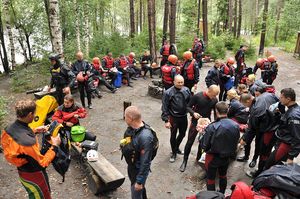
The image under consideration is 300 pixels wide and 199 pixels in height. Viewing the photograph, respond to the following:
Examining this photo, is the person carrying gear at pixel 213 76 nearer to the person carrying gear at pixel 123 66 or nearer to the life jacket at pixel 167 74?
the life jacket at pixel 167 74

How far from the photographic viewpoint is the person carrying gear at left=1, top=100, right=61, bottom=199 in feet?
11.5

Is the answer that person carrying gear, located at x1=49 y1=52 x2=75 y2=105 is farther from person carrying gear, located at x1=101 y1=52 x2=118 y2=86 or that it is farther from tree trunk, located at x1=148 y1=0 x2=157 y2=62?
tree trunk, located at x1=148 y1=0 x2=157 y2=62

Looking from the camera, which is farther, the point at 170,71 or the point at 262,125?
the point at 170,71

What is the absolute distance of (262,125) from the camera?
5.48m

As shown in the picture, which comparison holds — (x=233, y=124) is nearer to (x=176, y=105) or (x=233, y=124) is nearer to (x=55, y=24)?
(x=176, y=105)

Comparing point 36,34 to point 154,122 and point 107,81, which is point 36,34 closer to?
point 107,81

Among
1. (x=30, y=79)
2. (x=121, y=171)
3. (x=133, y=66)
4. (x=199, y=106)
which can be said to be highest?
(x=199, y=106)

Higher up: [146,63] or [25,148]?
[25,148]

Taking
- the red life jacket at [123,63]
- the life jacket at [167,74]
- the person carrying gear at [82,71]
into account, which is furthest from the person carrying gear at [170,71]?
the red life jacket at [123,63]

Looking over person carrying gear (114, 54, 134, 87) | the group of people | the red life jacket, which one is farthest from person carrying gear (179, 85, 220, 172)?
the red life jacket

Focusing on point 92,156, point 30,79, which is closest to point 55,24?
point 30,79

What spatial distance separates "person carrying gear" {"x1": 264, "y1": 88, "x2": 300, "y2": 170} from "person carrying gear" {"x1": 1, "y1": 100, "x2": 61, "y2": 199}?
382 centimetres

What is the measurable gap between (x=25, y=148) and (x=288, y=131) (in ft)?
13.6

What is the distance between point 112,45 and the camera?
17.4 meters
